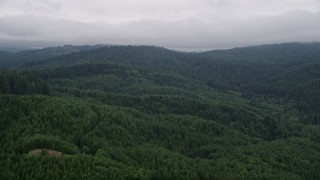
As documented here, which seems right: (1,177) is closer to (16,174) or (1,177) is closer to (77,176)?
(16,174)

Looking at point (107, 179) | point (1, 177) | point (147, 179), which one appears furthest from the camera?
point (147, 179)

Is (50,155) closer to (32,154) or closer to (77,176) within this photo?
(32,154)

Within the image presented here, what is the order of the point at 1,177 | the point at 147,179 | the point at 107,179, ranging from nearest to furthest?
the point at 1,177, the point at 107,179, the point at 147,179

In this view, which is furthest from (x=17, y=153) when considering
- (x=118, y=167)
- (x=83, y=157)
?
(x=118, y=167)

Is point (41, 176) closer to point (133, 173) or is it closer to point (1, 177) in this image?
point (1, 177)

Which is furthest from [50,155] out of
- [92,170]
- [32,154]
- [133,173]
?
[133,173]

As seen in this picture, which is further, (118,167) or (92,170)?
(118,167)

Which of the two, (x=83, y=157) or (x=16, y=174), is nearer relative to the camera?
(x=16, y=174)
